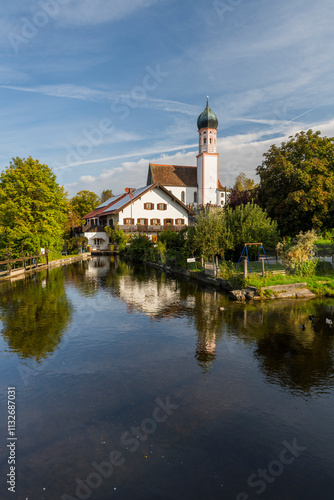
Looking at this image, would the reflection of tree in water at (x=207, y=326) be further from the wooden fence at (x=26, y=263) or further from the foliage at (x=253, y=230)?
the wooden fence at (x=26, y=263)

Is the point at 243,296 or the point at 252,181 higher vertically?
the point at 252,181

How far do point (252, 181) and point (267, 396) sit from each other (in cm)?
8985

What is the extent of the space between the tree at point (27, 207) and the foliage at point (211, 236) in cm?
1703

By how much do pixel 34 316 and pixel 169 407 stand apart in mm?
10344

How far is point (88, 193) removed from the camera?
91312mm

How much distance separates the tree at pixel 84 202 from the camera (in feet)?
291

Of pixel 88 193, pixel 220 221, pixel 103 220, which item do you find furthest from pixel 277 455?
pixel 88 193

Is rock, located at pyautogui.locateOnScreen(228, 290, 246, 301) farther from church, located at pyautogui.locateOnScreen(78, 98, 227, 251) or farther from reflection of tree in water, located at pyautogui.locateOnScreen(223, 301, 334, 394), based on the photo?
church, located at pyautogui.locateOnScreen(78, 98, 227, 251)

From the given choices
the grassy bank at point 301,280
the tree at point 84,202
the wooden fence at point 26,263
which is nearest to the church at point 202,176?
the tree at point 84,202

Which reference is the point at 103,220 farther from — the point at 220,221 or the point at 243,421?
the point at 243,421

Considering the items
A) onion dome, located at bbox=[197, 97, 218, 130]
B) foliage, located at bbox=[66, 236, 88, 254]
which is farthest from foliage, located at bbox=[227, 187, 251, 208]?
onion dome, located at bbox=[197, 97, 218, 130]

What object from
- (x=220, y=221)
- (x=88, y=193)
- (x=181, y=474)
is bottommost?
(x=181, y=474)

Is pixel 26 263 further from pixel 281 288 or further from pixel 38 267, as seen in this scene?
pixel 281 288

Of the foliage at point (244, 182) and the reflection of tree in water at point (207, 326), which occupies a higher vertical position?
the foliage at point (244, 182)
